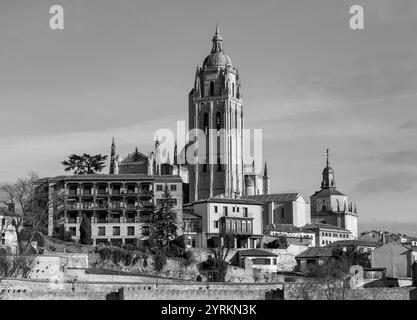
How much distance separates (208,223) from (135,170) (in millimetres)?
26892

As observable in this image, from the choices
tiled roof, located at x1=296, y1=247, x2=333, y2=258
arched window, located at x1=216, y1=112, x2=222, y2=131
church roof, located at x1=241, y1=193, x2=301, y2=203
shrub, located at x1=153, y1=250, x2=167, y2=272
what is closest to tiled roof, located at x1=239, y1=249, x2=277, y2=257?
tiled roof, located at x1=296, y1=247, x2=333, y2=258

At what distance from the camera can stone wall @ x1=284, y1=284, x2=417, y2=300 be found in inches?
3159

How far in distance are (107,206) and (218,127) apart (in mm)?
44652

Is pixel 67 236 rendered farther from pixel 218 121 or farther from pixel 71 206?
pixel 218 121

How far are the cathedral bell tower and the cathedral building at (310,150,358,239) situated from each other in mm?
21675

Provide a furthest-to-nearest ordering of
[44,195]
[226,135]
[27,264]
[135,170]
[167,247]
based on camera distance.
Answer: [226,135], [135,170], [44,195], [167,247], [27,264]

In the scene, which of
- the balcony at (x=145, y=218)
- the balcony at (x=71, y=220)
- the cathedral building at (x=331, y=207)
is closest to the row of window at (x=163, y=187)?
the balcony at (x=145, y=218)

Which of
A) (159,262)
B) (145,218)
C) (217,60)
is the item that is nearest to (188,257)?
(159,262)

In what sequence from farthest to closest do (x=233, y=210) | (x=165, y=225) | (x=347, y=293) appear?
(x=233, y=210), (x=165, y=225), (x=347, y=293)

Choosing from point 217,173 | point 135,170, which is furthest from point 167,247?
point 217,173

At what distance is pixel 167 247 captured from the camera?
98375mm

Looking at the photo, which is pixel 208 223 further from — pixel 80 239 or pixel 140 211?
pixel 80 239

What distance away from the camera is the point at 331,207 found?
17188 centimetres

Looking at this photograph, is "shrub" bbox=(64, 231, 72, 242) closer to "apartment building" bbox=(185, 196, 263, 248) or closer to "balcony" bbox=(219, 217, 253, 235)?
"apartment building" bbox=(185, 196, 263, 248)
